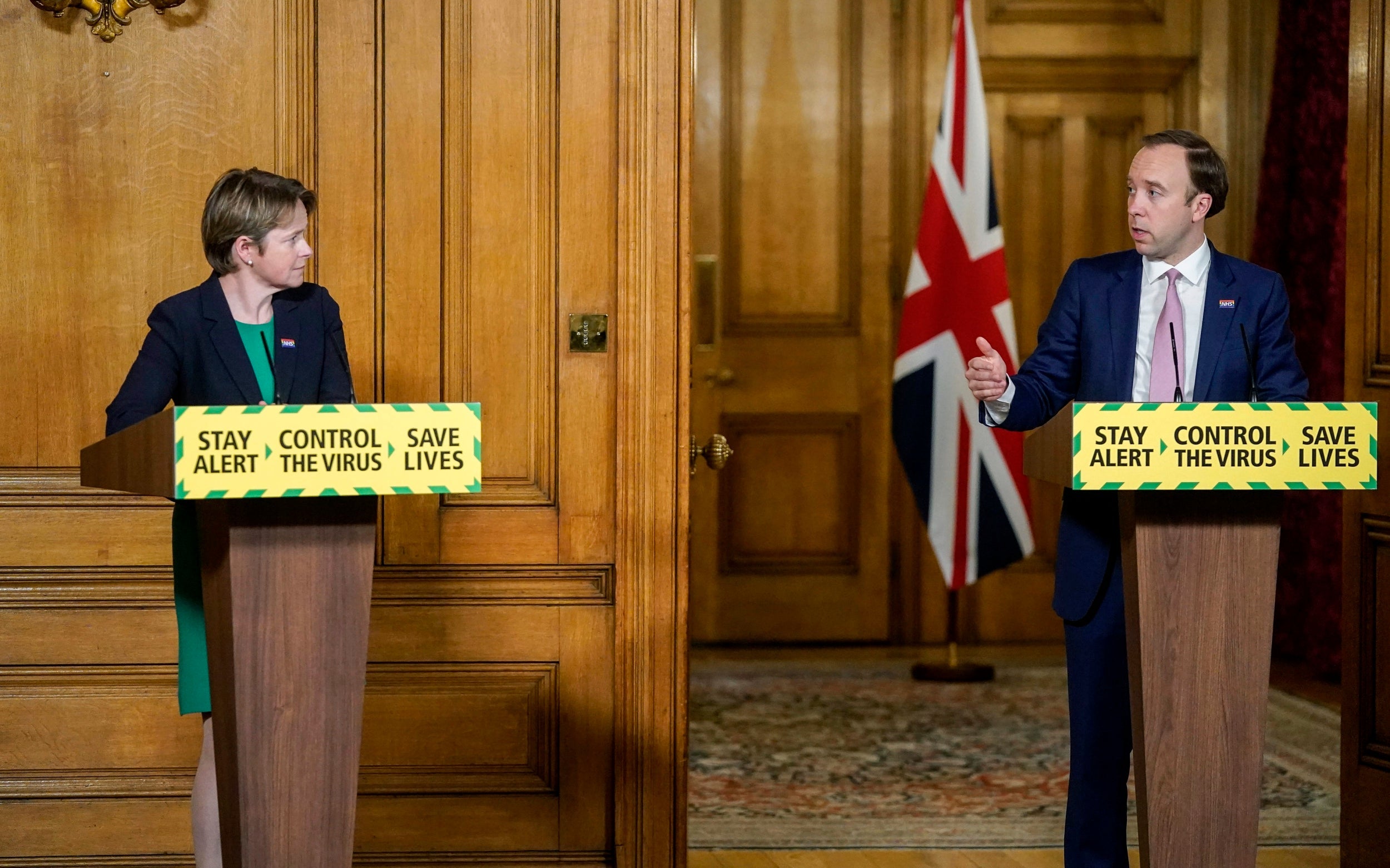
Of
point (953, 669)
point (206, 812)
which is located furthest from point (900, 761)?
point (206, 812)

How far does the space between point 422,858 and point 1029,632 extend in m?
3.40

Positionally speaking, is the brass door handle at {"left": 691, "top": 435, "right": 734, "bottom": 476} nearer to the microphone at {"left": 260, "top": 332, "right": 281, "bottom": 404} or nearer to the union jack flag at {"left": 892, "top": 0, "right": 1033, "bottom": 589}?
the microphone at {"left": 260, "top": 332, "right": 281, "bottom": 404}

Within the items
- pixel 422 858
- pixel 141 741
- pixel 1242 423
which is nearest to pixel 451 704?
pixel 422 858

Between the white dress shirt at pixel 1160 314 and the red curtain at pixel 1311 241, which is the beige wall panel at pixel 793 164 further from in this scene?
the white dress shirt at pixel 1160 314

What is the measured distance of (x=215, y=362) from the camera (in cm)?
215

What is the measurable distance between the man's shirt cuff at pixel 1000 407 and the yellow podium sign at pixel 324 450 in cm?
95

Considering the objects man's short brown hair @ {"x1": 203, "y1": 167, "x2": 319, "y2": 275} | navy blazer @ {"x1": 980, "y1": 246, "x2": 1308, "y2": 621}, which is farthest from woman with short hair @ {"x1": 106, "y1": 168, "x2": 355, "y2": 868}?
navy blazer @ {"x1": 980, "y1": 246, "x2": 1308, "y2": 621}

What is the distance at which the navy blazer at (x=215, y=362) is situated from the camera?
6.91ft

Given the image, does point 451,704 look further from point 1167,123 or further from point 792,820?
point 1167,123

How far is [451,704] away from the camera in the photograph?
9.38ft

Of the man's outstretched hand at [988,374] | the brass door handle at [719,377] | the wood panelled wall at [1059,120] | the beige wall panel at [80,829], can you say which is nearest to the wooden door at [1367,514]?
the man's outstretched hand at [988,374]

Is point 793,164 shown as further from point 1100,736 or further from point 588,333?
point 1100,736

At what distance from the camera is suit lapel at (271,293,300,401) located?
2188mm

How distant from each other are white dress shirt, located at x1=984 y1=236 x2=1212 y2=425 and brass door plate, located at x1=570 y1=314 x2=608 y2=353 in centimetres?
81
